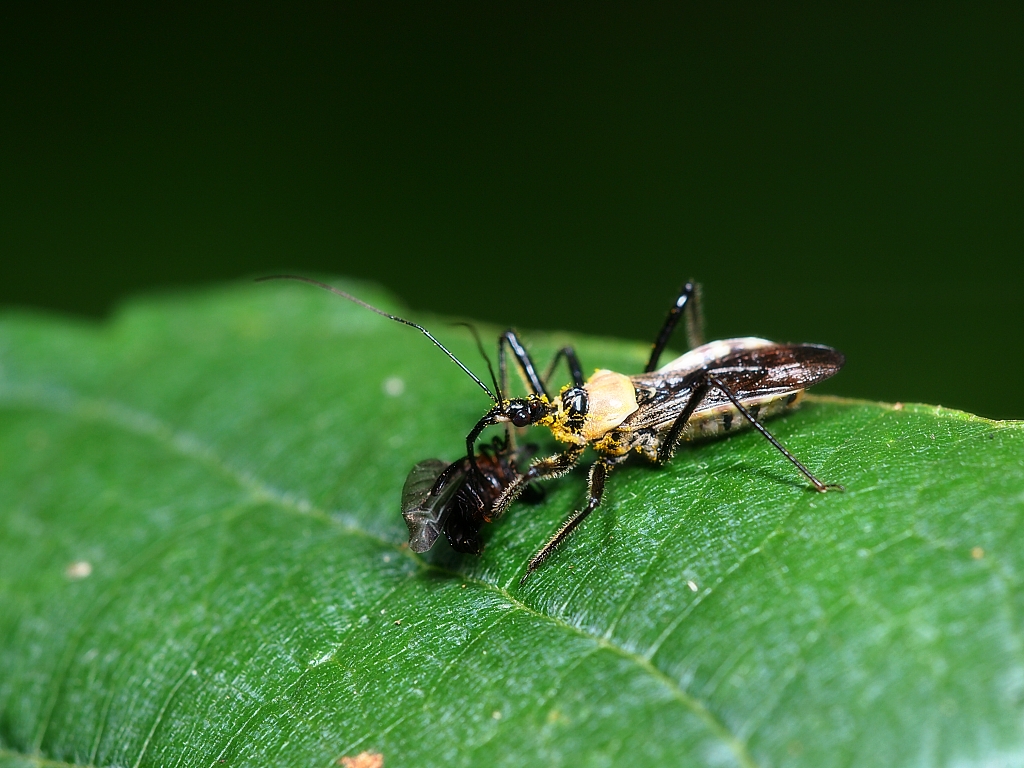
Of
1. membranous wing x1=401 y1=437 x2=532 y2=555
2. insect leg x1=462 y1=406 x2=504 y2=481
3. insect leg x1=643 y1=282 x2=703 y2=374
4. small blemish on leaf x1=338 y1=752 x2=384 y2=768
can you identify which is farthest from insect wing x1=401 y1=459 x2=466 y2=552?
insect leg x1=643 y1=282 x2=703 y2=374

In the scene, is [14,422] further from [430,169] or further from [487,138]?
[487,138]

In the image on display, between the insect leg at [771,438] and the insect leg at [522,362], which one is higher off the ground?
the insect leg at [522,362]

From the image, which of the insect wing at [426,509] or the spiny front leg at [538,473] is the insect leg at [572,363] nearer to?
the spiny front leg at [538,473]

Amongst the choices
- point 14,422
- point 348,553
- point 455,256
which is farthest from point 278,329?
point 455,256

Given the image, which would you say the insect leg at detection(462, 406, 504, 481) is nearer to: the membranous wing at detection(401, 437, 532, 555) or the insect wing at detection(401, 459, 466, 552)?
the membranous wing at detection(401, 437, 532, 555)

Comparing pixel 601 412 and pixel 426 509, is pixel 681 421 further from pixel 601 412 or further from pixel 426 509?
pixel 426 509

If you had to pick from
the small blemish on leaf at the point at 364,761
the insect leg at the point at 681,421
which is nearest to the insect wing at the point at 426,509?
the small blemish on leaf at the point at 364,761
